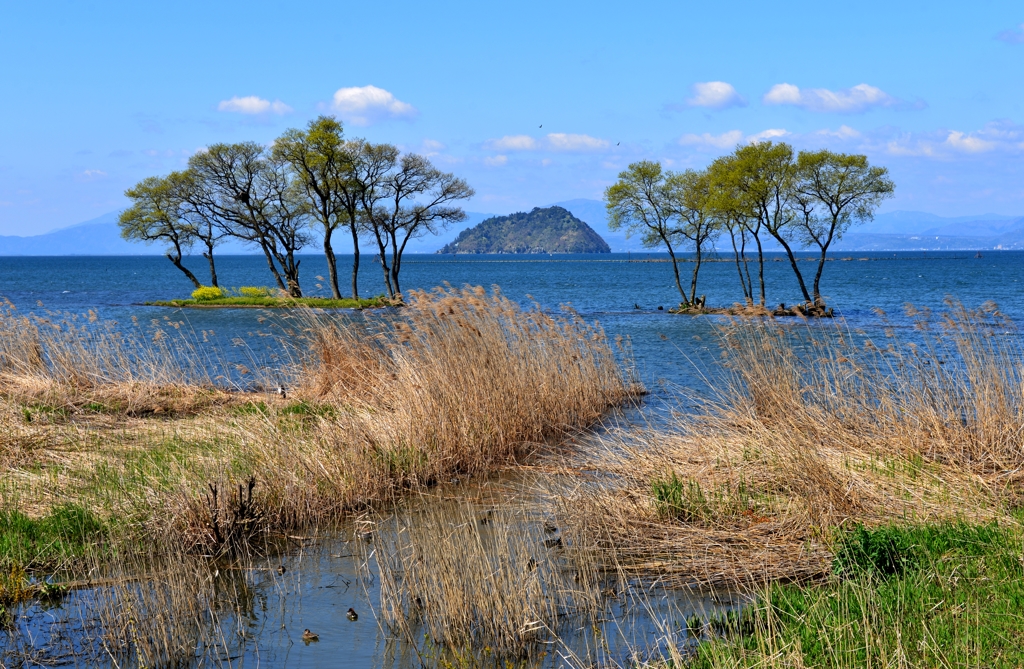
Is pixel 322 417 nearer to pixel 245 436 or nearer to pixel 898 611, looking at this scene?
pixel 245 436

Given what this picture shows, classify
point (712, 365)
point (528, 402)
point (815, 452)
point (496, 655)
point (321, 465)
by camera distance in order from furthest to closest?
point (712, 365) → point (528, 402) → point (321, 465) → point (815, 452) → point (496, 655)

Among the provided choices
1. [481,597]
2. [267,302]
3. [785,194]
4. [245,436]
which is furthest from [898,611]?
[267,302]

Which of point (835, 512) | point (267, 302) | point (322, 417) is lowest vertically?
point (835, 512)

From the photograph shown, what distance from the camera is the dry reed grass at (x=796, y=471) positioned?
6.96 meters

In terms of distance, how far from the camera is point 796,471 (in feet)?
25.4

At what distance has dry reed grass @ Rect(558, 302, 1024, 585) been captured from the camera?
6.96 meters

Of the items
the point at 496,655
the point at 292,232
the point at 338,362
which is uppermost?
the point at 292,232

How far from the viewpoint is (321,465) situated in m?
8.70

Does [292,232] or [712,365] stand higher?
[292,232]

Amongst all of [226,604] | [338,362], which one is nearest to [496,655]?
[226,604]

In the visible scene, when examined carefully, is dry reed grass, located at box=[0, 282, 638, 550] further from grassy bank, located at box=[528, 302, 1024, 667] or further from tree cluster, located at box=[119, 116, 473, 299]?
tree cluster, located at box=[119, 116, 473, 299]

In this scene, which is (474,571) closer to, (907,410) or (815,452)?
(815,452)

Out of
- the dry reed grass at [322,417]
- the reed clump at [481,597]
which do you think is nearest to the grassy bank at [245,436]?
the dry reed grass at [322,417]

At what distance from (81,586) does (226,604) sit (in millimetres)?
1112
